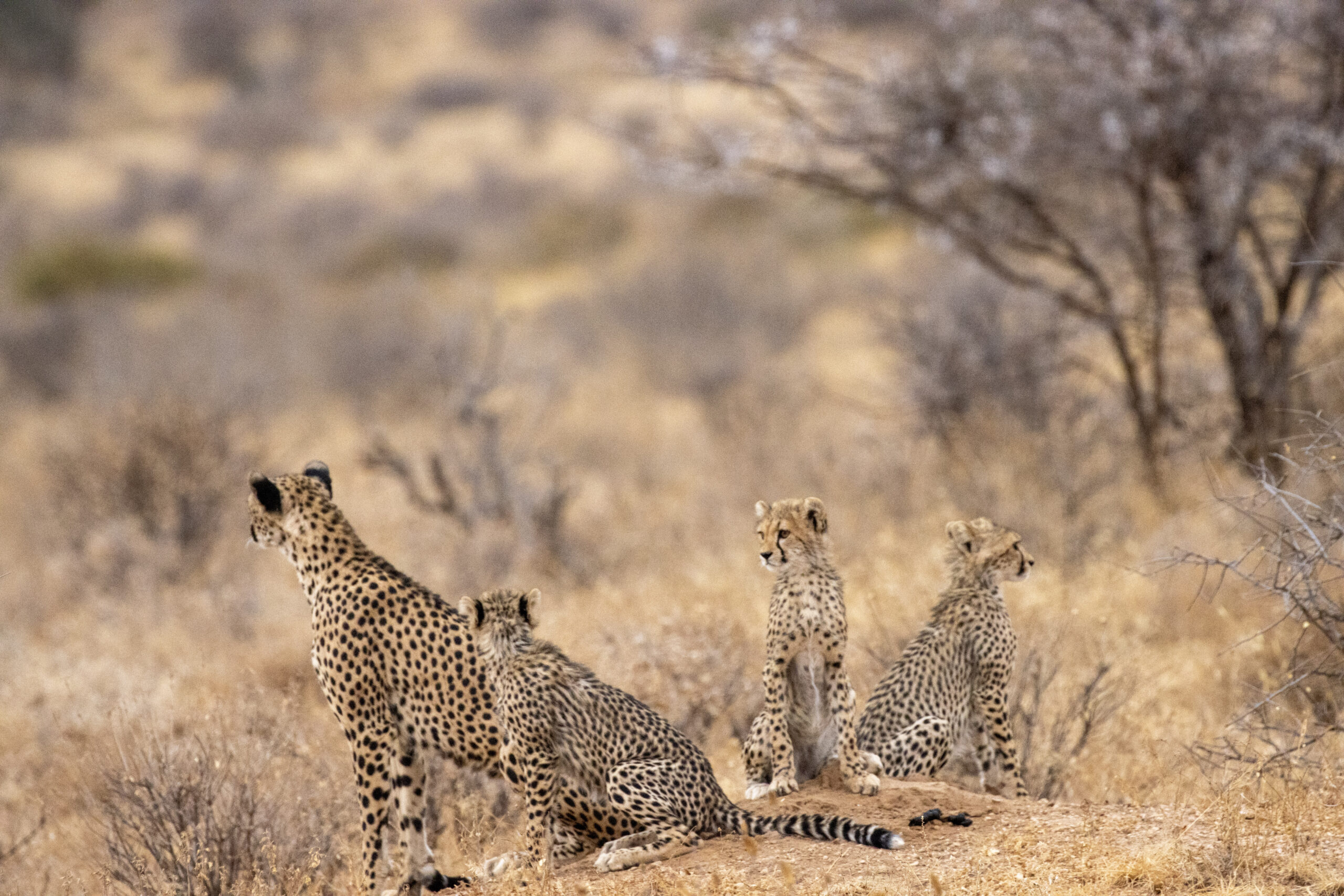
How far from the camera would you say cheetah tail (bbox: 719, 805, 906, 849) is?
4348 mm

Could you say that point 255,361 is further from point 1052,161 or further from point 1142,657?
point 1142,657

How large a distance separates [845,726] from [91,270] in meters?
22.9

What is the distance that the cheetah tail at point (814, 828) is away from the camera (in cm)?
435

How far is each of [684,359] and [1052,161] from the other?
8116 millimetres

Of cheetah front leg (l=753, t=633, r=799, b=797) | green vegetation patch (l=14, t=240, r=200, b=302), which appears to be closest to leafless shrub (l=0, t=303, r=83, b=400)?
green vegetation patch (l=14, t=240, r=200, b=302)

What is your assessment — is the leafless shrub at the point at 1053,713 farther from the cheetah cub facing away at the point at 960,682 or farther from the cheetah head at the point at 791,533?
the cheetah head at the point at 791,533

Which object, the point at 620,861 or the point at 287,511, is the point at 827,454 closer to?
the point at 287,511

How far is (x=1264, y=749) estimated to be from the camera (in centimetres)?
581

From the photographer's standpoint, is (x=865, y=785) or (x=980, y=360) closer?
(x=865, y=785)

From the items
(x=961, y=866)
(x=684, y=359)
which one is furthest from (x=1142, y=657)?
(x=684, y=359)

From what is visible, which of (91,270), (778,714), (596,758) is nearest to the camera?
(596,758)

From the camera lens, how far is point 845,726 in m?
4.86

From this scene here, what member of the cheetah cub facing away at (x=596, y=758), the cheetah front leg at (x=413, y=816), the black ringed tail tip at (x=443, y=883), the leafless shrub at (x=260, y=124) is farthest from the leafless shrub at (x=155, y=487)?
the leafless shrub at (x=260, y=124)

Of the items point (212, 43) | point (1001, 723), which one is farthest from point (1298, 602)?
point (212, 43)
